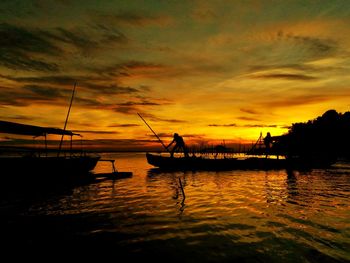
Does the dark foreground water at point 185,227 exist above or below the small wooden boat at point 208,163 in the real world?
below

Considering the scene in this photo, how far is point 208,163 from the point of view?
40031mm

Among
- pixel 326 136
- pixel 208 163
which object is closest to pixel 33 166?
pixel 208 163

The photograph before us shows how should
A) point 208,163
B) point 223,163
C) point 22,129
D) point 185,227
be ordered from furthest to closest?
point 223,163, point 208,163, point 22,129, point 185,227

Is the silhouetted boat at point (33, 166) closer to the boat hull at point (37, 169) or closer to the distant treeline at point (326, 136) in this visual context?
the boat hull at point (37, 169)

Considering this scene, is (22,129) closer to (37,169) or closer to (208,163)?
(37,169)

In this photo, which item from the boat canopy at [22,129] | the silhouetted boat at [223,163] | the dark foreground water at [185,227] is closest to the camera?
the dark foreground water at [185,227]

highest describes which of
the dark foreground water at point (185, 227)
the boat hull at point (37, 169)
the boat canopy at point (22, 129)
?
the boat canopy at point (22, 129)

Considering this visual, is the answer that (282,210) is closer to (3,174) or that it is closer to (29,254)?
(29,254)

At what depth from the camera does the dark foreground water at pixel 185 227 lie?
8.42 metres

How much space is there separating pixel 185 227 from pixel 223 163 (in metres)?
31.0

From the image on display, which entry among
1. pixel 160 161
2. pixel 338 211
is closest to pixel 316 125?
pixel 160 161

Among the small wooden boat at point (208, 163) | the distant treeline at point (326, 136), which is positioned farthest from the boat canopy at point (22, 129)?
the distant treeline at point (326, 136)

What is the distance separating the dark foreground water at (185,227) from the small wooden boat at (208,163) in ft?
66.2

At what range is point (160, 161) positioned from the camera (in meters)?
38.5
